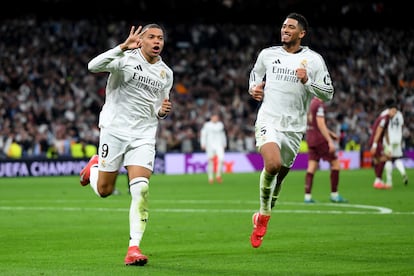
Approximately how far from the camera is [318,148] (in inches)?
866

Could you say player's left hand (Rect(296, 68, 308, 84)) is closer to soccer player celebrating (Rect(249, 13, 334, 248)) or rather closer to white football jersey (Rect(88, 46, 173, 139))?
soccer player celebrating (Rect(249, 13, 334, 248))

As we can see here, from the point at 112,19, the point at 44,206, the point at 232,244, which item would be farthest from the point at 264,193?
the point at 112,19

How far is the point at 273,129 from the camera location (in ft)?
42.1

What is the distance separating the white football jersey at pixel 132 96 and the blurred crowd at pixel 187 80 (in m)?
27.4

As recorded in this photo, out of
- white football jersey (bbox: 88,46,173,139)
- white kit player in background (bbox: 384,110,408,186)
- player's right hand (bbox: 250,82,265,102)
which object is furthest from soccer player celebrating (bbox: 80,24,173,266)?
white kit player in background (bbox: 384,110,408,186)

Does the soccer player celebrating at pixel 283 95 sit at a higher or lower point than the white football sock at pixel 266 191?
higher

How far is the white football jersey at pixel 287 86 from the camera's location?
12.9 metres

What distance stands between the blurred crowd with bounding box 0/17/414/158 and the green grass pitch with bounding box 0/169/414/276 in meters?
15.8

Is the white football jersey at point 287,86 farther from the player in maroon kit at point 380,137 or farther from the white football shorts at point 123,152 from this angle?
the player in maroon kit at point 380,137

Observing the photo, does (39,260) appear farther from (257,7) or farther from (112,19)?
(257,7)

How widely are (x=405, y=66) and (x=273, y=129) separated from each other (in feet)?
140

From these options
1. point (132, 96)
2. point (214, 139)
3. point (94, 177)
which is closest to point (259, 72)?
point (132, 96)

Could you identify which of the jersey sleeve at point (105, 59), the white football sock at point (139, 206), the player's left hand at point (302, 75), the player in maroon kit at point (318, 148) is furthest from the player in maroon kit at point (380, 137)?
the jersey sleeve at point (105, 59)

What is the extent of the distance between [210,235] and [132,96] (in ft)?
11.8
